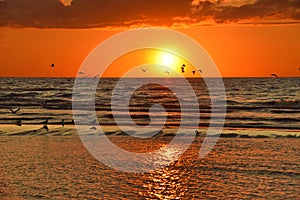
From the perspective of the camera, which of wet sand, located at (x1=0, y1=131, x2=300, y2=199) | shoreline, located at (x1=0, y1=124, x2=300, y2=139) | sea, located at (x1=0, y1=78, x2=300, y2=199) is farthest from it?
shoreline, located at (x1=0, y1=124, x2=300, y2=139)

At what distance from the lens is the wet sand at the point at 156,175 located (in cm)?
1449

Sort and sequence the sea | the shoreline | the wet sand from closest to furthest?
the wet sand < the sea < the shoreline

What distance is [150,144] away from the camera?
24766 millimetres

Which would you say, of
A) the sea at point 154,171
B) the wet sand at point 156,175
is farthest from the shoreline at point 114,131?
the wet sand at point 156,175

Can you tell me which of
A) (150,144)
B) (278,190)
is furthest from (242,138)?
(278,190)

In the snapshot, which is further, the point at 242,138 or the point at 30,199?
the point at 242,138

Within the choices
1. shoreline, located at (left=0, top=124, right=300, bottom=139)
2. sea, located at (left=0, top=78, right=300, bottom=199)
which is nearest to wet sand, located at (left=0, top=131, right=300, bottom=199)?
sea, located at (left=0, top=78, right=300, bottom=199)

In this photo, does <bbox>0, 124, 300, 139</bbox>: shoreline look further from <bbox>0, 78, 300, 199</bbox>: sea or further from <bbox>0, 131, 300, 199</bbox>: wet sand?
<bbox>0, 131, 300, 199</bbox>: wet sand

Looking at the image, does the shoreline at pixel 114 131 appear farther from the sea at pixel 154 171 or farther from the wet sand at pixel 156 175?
the wet sand at pixel 156 175

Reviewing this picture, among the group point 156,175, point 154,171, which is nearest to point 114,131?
point 154,171

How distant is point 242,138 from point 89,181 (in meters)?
13.3

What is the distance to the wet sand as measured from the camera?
1449cm

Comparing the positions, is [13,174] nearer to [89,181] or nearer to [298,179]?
[89,181]

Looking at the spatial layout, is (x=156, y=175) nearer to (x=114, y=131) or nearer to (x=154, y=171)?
(x=154, y=171)
